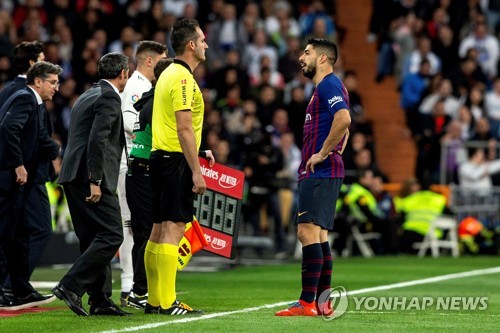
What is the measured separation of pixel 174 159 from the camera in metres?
10.5

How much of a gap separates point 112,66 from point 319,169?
2041 mm

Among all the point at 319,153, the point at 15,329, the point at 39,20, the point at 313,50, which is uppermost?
the point at 39,20

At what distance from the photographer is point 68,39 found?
2328cm

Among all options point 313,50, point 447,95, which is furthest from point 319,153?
point 447,95

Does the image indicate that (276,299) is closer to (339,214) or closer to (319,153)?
(319,153)

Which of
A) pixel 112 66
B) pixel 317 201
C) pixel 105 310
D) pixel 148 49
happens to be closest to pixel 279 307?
pixel 317 201

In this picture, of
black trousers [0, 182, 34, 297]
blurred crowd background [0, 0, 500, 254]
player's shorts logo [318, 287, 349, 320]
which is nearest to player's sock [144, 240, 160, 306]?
player's shorts logo [318, 287, 349, 320]

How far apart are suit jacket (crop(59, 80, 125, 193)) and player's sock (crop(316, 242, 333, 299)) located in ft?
6.38

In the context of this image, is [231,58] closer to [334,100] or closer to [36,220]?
[36,220]

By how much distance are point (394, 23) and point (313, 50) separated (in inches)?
671

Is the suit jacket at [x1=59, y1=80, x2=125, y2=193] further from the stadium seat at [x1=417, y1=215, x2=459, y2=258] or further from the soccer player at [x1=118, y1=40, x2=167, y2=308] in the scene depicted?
the stadium seat at [x1=417, y1=215, x2=459, y2=258]

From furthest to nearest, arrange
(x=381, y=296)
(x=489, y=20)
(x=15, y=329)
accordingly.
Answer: (x=489, y=20), (x=381, y=296), (x=15, y=329)

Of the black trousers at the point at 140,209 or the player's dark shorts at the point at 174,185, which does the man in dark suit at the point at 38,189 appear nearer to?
the black trousers at the point at 140,209
